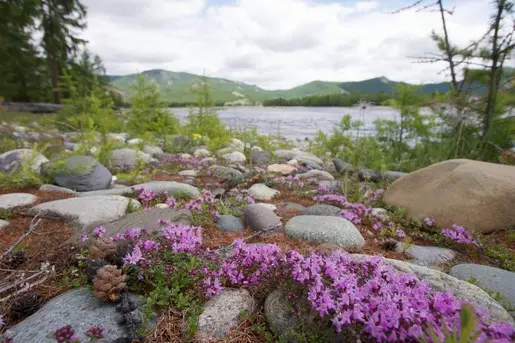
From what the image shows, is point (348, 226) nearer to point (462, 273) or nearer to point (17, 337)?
point (462, 273)

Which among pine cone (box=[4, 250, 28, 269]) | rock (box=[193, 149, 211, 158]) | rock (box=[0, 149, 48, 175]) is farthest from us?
rock (box=[193, 149, 211, 158])

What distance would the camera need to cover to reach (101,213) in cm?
387

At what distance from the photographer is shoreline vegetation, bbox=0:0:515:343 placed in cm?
183

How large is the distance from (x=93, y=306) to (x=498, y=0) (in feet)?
27.4

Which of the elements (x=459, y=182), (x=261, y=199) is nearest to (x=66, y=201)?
(x=261, y=199)

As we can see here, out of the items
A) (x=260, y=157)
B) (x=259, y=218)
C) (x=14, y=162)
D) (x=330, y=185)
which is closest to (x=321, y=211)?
(x=259, y=218)

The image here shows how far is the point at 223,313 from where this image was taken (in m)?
2.04

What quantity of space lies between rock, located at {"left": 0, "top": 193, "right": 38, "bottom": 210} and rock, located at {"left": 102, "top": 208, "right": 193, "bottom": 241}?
185 centimetres

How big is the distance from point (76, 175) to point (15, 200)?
1138mm

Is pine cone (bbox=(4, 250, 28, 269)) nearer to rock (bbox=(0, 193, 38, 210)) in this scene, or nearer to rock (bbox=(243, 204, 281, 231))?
rock (bbox=(0, 193, 38, 210))

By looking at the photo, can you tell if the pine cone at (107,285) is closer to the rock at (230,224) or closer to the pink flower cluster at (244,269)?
the pink flower cluster at (244,269)

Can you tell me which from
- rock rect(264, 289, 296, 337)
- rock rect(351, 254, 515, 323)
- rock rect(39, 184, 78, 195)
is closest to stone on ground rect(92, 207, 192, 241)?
rock rect(264, 289, 296, 337)

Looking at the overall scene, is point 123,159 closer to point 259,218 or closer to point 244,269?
point 259,218

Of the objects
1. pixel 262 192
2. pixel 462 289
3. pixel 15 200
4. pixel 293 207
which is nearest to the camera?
pixel 462 289
